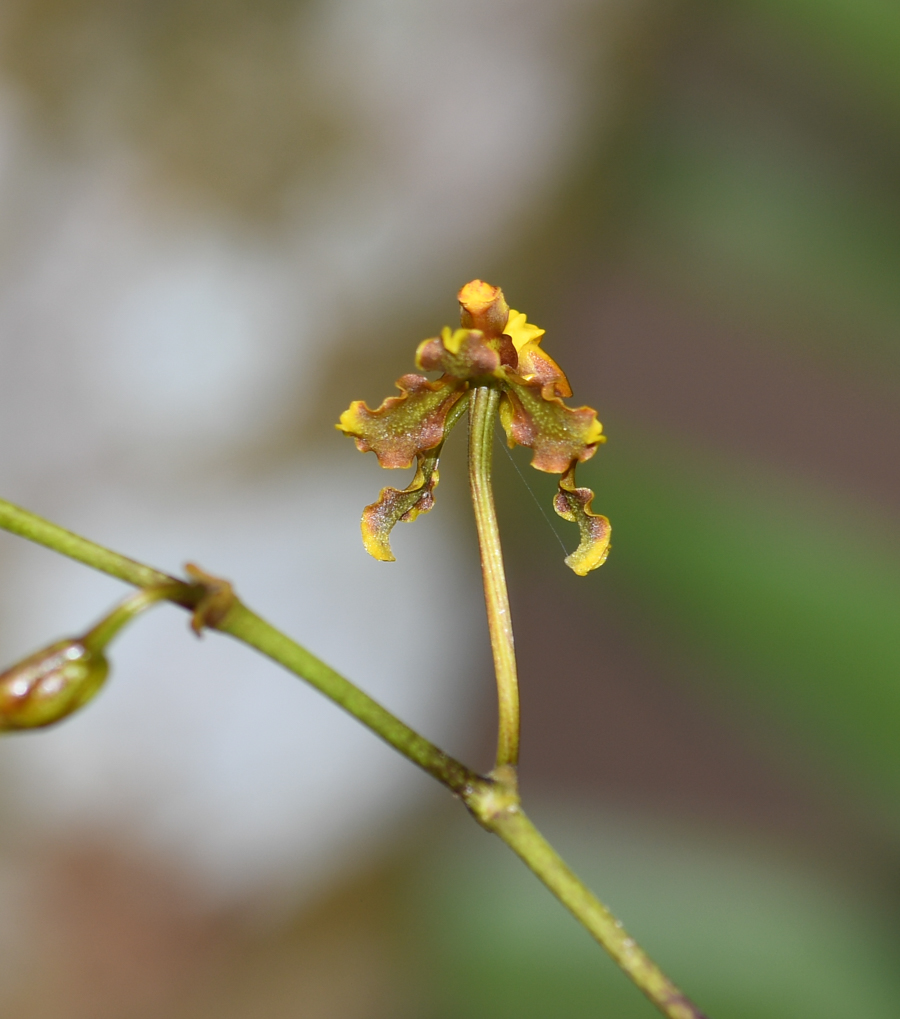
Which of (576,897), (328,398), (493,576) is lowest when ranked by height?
(576,897)

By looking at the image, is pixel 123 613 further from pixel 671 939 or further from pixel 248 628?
pixel 671 939

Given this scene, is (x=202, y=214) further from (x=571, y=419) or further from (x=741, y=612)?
(x=571, y=419)

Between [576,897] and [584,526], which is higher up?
[584,526]

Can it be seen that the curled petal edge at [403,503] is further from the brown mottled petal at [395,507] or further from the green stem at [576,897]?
the green stem at [576,897]

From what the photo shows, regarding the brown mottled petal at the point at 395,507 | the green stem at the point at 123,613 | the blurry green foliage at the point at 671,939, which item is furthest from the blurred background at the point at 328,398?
the green stem at the point at 123,613

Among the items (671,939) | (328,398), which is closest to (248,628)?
(671,939)

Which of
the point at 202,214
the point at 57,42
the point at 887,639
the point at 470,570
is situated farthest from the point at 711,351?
the point at 57,42

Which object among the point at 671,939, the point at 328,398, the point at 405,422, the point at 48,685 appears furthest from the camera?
the point at 328,398
